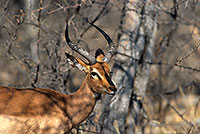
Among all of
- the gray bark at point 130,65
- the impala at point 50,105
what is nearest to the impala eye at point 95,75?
the impala at point 50,105

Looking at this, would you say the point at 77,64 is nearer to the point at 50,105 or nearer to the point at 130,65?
the point at 50,105

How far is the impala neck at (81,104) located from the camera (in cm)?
537

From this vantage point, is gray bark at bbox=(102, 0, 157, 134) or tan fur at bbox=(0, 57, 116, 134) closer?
tan fur at bbox=(0, 57, 116, 134)

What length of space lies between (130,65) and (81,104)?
10.8 ft

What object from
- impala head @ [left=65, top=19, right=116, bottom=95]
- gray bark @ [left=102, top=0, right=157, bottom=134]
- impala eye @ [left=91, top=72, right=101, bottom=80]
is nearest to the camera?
impala head @ [left=65, top=19, right=116, bottom=95]

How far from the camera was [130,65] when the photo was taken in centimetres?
844

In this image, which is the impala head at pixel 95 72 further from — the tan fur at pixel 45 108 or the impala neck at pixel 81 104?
the impala neck at pixel 81 104

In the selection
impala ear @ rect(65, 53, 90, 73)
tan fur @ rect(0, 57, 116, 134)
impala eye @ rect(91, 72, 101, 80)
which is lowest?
tan fur @ rect(0, 57, 116, 134)

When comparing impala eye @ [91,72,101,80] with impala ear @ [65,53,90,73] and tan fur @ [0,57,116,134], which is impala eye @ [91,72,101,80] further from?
impala ear @ [65,53,90,73]

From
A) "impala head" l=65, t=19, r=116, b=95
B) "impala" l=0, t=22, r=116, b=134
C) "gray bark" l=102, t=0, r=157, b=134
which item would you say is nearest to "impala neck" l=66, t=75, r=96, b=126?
"impala" l=0, t=22, r=116, b=134

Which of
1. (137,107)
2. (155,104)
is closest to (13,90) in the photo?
(137,107)

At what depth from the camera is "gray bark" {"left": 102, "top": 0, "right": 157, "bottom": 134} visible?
8141mm

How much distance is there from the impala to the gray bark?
2.39m

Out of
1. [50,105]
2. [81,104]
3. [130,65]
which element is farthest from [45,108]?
[130,65]
